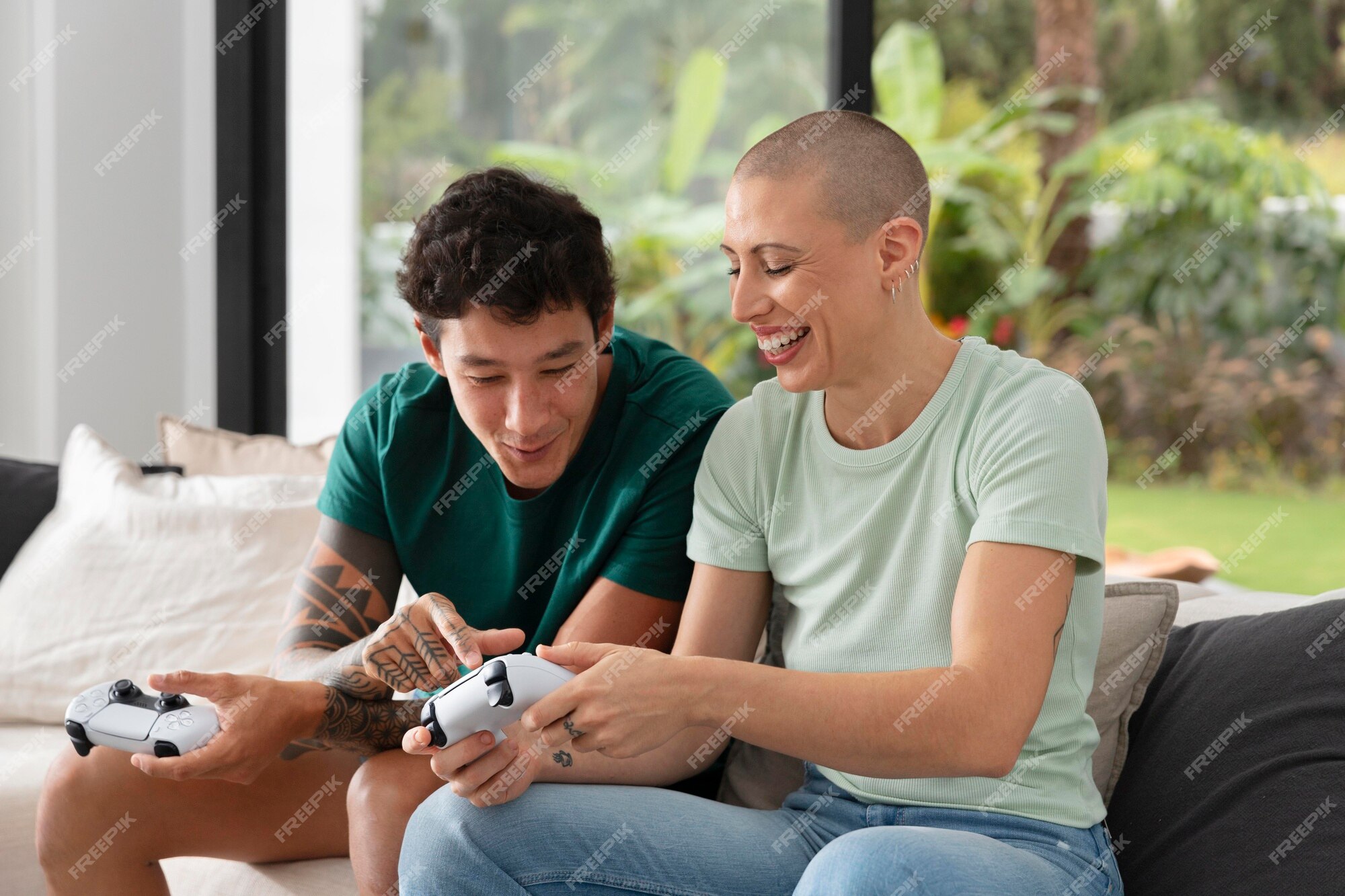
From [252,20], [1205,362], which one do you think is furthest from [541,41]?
[1205,362]

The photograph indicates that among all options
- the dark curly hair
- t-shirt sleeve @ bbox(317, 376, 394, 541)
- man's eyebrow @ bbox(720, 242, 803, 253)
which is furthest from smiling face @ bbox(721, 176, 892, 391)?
t-shirt sleeve @ bbox(317, 376, 394, 541)

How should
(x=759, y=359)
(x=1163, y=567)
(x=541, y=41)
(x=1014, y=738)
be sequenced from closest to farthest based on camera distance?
1. (x=1014, y=738)
2. (x=1163, y=567)
3. (x=541, y=41)
4. (x=759, y=359)

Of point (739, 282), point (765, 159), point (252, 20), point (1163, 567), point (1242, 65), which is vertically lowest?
point (1163, 567)

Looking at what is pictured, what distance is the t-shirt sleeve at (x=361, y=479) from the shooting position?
1.61 metres

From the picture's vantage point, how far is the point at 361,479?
63.3 inches

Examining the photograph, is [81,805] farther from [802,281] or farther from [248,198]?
[248,198]

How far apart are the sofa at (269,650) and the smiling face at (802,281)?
1.43 feet

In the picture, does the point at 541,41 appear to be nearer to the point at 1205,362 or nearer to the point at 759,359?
the point at 759,359

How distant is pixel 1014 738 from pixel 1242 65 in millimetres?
5609

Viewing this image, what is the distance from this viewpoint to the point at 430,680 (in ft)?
4.50

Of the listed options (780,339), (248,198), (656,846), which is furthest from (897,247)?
(248,198)

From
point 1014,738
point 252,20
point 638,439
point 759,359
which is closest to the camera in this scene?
point 1014,738

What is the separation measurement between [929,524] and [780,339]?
25cm

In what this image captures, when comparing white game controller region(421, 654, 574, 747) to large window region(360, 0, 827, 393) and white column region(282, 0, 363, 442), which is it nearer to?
white column region(282, 0, 363, 442)
